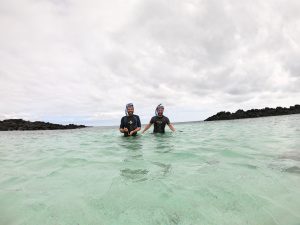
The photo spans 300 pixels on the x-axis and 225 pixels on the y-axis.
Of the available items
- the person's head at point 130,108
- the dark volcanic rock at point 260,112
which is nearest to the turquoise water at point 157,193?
the person's head at point 130,108

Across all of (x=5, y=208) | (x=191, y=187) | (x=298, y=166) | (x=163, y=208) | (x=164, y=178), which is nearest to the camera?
(x=163, y=208)

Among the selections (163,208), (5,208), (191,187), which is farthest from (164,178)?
(5,208)

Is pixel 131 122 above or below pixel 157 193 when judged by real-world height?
above

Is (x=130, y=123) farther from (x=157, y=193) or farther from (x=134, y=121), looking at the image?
(x=157, y=193)

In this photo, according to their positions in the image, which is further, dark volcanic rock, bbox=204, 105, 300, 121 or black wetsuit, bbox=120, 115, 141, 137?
dark volcanic rock, bbox=204, 105, 300, 121

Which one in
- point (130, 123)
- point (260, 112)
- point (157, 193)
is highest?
point (260, 112)

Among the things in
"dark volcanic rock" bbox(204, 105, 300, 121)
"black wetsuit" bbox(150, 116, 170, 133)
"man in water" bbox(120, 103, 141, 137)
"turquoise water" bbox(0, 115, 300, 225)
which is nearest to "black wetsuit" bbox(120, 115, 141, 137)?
"man in water" bbox(120, 103, 141, 137)

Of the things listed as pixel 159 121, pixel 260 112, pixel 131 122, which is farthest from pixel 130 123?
pixel 260 112

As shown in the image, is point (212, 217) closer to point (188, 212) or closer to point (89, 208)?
point (188, 212)

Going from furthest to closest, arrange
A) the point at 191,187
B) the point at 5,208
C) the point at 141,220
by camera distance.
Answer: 1. the point at 191,187
2. the point at 5,208
3. the point at 141,220

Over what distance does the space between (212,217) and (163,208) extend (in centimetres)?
66

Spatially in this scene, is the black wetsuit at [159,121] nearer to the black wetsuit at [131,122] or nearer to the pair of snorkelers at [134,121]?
the pair of snorkelers at [134,121]

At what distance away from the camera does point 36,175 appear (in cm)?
571

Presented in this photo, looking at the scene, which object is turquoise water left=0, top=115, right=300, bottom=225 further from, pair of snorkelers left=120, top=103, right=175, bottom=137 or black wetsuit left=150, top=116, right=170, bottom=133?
black wetsuit left=150, top=116, right=170, bottom=133
